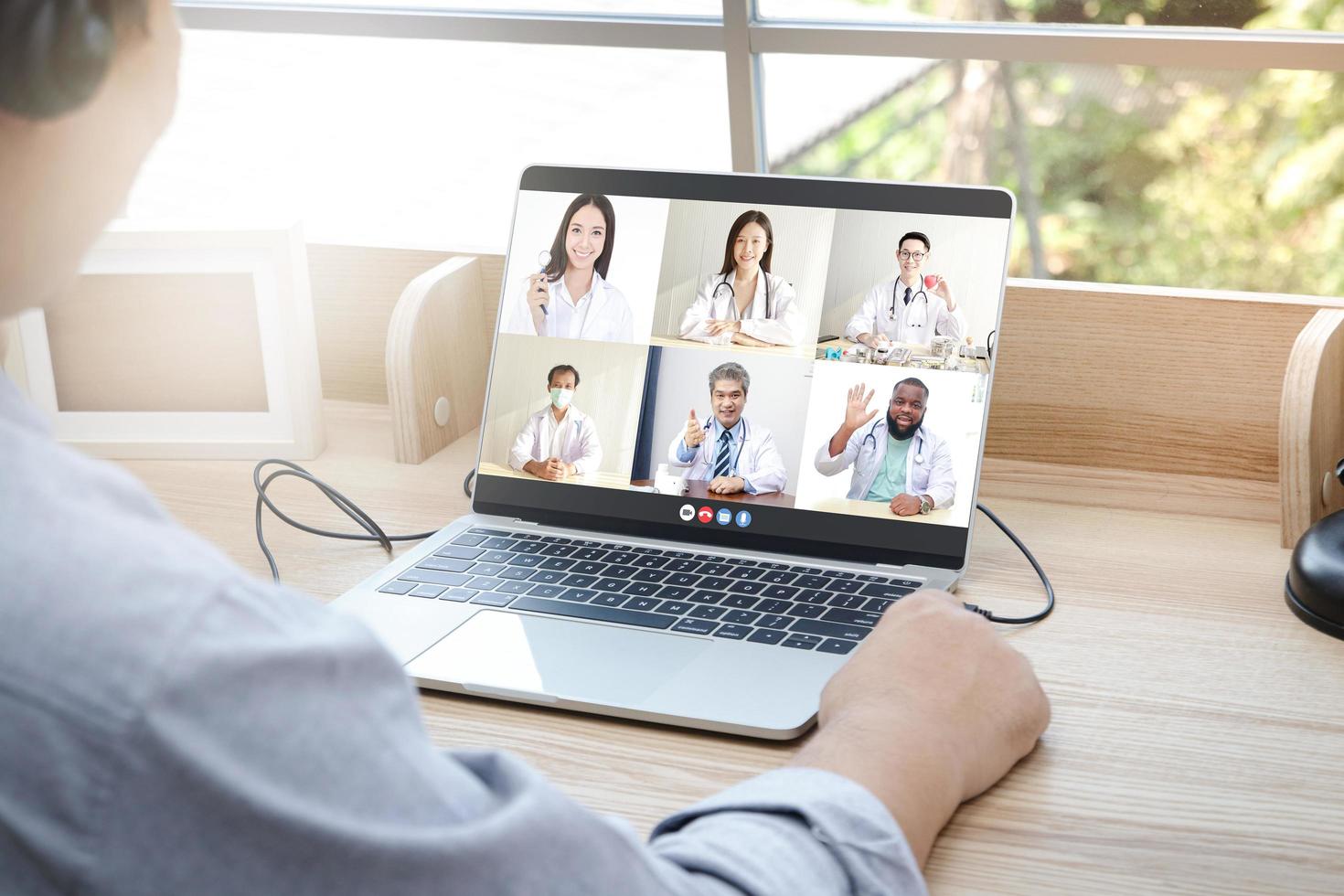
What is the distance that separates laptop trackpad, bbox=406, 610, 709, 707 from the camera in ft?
2.64

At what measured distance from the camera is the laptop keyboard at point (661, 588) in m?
0.89

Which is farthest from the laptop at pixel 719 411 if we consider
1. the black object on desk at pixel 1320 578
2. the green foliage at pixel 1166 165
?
the green foliage at pixel 1166 165

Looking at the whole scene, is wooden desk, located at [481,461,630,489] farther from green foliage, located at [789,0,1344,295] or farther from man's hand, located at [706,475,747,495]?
green foliage, located at [789,0,1344,295]

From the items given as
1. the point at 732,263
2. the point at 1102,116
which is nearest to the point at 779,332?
the point at 732,263

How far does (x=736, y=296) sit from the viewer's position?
→ 1.08 m

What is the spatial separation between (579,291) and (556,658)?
0.42m

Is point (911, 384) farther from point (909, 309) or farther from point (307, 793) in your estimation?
point (307, 793)

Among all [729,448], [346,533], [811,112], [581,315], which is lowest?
[346,533]

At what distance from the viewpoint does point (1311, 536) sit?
0.94 metres

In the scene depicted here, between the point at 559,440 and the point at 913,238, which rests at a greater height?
the point at 913,238

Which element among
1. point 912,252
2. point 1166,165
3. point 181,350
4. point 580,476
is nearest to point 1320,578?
point 912,252

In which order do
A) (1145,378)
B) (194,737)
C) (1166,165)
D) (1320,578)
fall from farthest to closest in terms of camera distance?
1. (1166,165)
2. (1145,378)
3. (1320,578)
4. (194,737)

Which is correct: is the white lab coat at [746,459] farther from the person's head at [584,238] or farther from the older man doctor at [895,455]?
the person's head at [584,238]

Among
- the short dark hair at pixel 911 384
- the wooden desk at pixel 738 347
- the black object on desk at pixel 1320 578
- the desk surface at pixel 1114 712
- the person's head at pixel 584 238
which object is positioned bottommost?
the desk surface at pixel 1114 712
